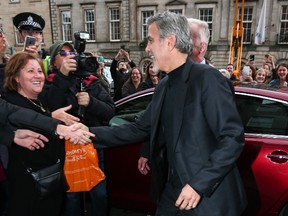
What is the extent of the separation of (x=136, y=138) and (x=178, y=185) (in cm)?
46

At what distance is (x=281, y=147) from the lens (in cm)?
218

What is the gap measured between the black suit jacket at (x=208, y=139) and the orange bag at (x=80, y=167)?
0.95 m

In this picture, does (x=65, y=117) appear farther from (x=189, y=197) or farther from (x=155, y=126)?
(x=189, y=197)

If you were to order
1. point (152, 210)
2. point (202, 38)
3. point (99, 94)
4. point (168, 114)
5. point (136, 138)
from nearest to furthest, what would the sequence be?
1. point (168, 114)
2. point (136, 138)
3. point (202, 38)
4. point (99, 94)
5. point (152, 210)

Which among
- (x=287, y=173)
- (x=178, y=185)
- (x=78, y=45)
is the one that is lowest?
(x=287, y=173)

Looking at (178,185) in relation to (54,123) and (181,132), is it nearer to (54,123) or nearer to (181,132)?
(181,132)

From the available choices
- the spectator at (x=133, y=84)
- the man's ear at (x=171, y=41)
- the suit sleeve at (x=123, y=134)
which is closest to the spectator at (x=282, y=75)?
the spectator at (x=133, y=84)

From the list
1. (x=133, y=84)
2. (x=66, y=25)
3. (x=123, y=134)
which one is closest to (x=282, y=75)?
(x=133, y=84)

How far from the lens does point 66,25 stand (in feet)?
80.9

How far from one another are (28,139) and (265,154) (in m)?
1.80

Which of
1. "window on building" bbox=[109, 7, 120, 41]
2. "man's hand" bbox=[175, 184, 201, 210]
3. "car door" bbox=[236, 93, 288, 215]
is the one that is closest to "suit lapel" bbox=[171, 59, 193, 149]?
"man's hand" bbox=[175, 184, 201, 210]

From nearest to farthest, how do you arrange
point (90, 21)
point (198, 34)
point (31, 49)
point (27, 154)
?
point (27, 154), point (198, 34), point (31, 49), point (90, 21)

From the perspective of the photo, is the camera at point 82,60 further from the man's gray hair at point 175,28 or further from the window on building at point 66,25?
the window on building at point 66,25

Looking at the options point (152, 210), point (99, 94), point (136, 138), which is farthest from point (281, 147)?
point (99, 94)
